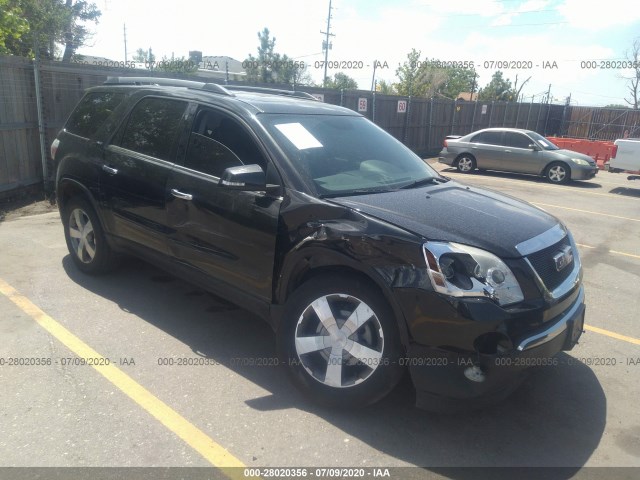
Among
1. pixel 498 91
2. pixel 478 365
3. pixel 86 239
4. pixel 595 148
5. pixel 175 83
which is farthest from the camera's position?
pixel 498 91

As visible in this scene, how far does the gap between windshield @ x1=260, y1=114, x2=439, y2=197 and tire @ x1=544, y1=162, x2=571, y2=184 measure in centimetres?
1198

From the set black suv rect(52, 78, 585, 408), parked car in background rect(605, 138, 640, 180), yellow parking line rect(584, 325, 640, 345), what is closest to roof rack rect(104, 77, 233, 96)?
black suv rect(52, 78, 585, 408)

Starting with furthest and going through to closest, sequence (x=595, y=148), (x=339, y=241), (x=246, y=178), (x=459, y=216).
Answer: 1. (x=595, y=148)
2. (x=246, y=178)
3. (x=459, y=216)
4. (x=339, y=241)

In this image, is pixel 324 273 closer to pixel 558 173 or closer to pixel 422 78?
pixel 558 173

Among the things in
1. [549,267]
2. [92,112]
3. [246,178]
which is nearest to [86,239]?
[92,112]

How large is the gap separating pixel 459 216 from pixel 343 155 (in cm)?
107

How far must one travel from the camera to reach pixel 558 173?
14.9m

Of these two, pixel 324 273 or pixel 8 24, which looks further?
pixel 8 24

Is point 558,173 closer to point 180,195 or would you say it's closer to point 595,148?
point 595,148

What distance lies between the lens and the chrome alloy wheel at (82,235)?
5121 mm

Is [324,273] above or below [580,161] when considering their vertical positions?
above

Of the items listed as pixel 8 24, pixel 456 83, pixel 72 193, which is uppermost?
pixel 456 83

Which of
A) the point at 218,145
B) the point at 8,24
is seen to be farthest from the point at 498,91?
the point at 218,145

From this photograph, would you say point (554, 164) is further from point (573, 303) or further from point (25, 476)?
point (25, 476)
